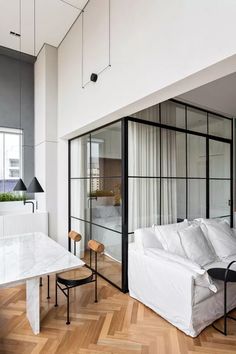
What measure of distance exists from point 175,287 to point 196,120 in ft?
8.72

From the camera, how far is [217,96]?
328cm

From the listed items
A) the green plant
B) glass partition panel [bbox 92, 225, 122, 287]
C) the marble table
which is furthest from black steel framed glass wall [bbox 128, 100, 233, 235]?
the green plant

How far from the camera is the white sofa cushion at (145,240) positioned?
2.58m

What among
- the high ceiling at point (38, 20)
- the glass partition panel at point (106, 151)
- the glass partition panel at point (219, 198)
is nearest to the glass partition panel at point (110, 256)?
the glass partition panel at point (106, 151)

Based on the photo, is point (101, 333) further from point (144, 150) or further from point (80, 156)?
point (80, 156)

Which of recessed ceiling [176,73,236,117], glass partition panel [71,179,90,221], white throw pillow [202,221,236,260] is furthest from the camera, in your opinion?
glass partition panel [71,179,90,221]

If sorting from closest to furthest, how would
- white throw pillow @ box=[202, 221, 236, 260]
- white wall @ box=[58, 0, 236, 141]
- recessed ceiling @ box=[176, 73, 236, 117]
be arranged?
white wall @ box=[58, 0, 236, 141] < white throw pillow @ box=[202, 221, 236, 260] < recessed ceiling @ box=[176, 73, 236, 117]

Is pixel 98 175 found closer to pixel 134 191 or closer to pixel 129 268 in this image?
pixel 134 191

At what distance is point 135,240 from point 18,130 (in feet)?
10.9

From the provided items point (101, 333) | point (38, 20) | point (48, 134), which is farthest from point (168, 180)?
point (38, 20)

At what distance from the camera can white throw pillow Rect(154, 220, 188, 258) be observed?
256 cm

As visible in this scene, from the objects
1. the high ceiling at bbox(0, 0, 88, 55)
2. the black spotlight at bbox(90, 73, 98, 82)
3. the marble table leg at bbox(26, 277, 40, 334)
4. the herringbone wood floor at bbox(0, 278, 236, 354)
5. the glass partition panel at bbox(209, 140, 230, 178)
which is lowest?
the herringbone wood floor at bbox(0, 278, 236, 354)

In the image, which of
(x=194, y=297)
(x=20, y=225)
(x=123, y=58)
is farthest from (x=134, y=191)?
(x=20, y=225)

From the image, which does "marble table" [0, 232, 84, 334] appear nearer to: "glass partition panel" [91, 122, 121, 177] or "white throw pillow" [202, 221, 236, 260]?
"glass partition panel" [91, 122, 121, 177]
